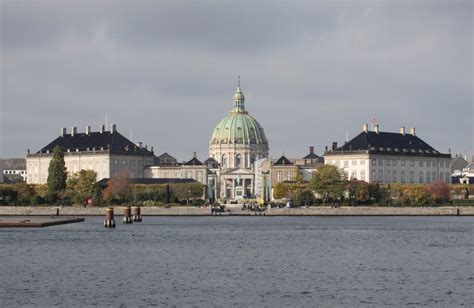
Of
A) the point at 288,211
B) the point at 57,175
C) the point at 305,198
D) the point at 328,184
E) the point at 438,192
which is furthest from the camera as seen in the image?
the point at 438,192

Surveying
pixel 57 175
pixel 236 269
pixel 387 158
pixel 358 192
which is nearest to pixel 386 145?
pixel 387 158

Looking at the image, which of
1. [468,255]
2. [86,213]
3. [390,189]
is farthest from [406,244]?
[390,189]

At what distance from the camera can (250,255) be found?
6188cm

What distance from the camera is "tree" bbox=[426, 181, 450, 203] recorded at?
144625 mm

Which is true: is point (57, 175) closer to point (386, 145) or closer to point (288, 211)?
point (288, 211)

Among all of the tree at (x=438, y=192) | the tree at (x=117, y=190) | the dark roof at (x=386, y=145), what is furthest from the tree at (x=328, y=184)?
the dark roof at (x=386, y=145)

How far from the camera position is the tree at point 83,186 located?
5758 inches

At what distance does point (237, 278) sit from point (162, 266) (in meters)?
6.16

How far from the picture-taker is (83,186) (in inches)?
6152

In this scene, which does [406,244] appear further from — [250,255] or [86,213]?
[86,213]

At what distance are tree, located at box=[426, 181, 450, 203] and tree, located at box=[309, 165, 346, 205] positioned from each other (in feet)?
33.9

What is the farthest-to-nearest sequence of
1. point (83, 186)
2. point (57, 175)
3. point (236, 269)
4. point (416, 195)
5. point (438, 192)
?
point (83, 186) → point (438, 192) → point (57, 175) → point (416, 195) → point (236, 269)

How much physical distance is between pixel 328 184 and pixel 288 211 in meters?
19.5

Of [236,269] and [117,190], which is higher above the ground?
[117,190]
